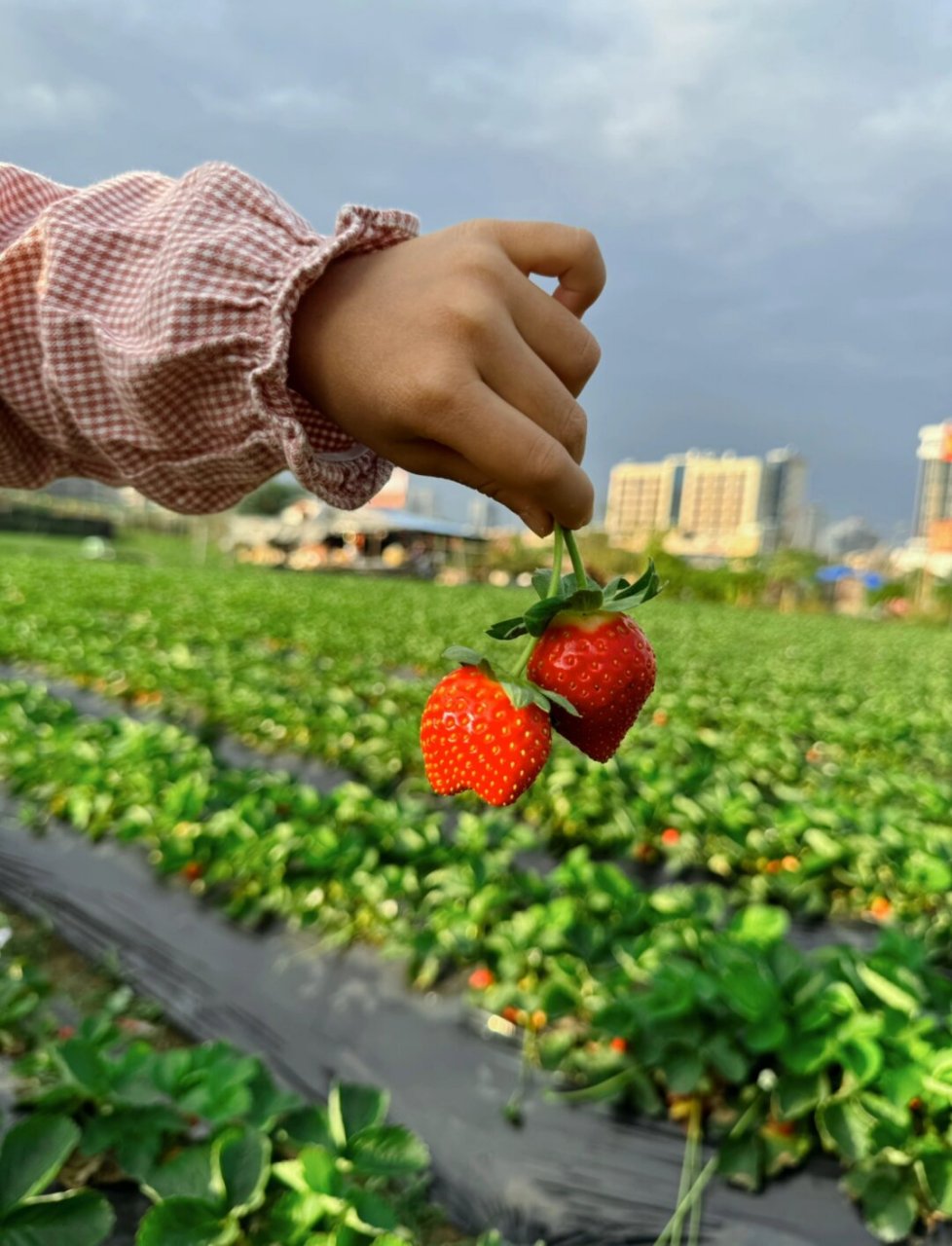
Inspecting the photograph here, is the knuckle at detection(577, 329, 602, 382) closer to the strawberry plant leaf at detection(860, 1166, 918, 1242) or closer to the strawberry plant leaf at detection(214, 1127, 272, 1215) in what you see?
the strawberry plant leaf at detection(214, 1127, 272, 1215)

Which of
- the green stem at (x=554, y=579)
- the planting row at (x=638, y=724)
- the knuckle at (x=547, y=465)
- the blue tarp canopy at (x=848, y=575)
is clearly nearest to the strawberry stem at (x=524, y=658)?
the green stem at (x=554, y=579)

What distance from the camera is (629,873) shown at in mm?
3387

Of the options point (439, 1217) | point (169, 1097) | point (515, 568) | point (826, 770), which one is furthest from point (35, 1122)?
point (515, 568)

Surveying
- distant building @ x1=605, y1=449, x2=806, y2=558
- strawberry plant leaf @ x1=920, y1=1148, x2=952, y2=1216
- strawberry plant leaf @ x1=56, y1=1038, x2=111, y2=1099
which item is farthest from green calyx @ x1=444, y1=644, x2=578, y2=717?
distant building @ x1=605, y1=449, x2=806, y2=558

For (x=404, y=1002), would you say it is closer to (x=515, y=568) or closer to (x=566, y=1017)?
(x=566, y=1017)

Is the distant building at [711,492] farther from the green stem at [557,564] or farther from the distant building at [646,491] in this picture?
the green stem at [557,564]

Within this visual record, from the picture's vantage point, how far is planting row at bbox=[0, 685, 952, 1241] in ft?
5.98

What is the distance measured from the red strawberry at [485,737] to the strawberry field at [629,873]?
1335 mm

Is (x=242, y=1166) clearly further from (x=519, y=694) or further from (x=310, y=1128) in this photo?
(x=519, y=694)

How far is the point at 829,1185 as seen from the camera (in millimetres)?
1861

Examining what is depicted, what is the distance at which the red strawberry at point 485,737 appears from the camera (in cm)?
76

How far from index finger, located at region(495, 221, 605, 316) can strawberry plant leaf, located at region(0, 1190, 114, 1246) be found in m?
1.39

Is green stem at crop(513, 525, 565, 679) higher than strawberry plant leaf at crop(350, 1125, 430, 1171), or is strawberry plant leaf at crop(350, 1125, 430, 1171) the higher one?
green stem at crop(513, 525, 565, 679)

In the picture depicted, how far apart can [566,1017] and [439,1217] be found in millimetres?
526
